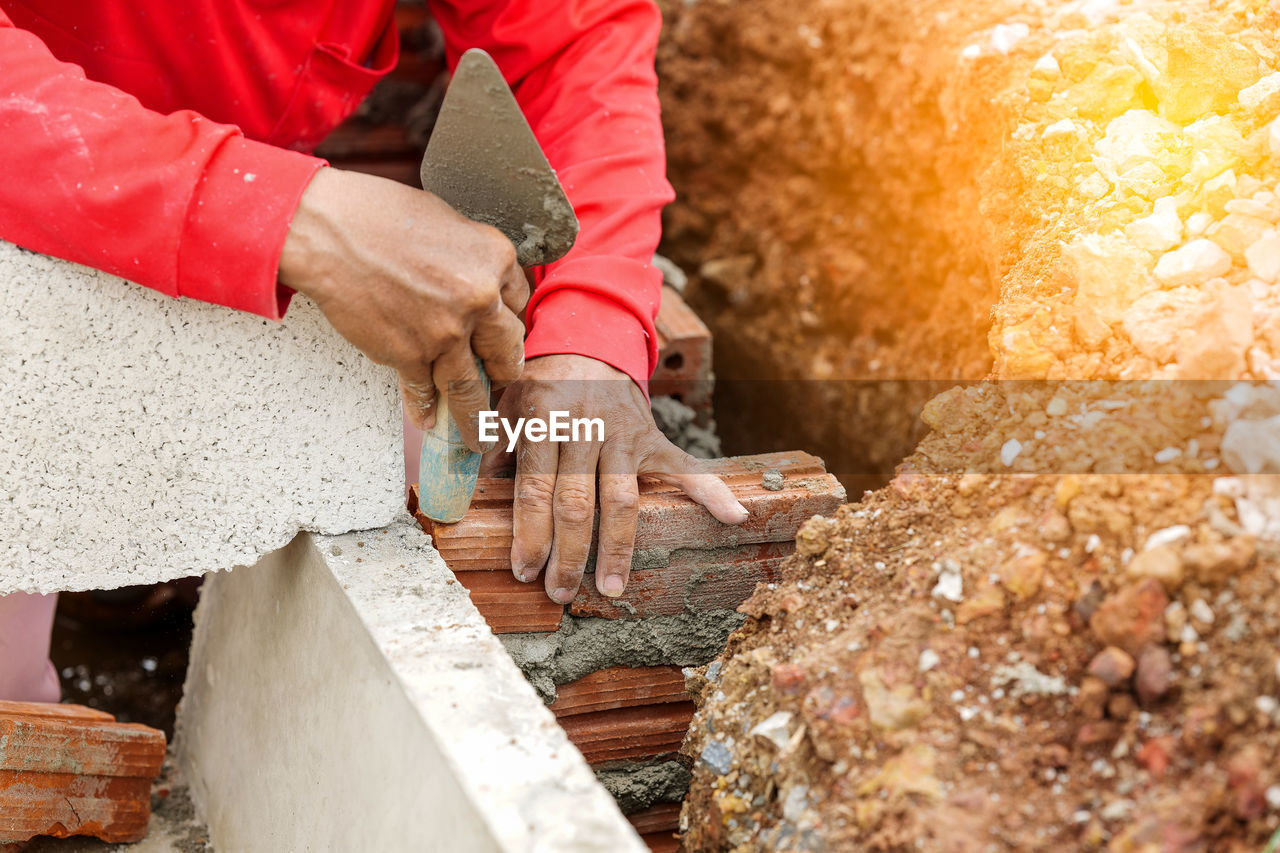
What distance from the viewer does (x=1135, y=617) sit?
43.8 inches

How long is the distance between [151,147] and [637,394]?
0.83 m

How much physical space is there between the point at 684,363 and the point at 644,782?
105 cm

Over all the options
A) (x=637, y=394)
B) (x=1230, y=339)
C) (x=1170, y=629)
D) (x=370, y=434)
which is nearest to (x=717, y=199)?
(x=637, y=394)

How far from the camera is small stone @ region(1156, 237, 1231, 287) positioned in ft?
4.60

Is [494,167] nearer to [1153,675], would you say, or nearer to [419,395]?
[419,395]

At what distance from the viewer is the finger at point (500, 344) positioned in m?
1.41

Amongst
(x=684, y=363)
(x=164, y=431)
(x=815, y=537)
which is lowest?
(x=684, y=363)

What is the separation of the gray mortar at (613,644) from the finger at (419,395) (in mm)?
428

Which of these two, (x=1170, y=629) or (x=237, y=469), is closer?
(x=1170, y=629)

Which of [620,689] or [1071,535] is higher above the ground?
[1071,535]

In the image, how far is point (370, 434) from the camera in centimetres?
163

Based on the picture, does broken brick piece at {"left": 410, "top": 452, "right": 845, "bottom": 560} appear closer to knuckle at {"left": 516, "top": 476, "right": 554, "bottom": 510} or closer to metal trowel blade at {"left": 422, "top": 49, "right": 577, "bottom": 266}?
knuckle at {"left": 516, "top": 476, "right": 554, "bottom": 510}

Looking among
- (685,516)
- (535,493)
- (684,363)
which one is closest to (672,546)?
(685,516)

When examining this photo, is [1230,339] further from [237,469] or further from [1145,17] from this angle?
[237,469]
